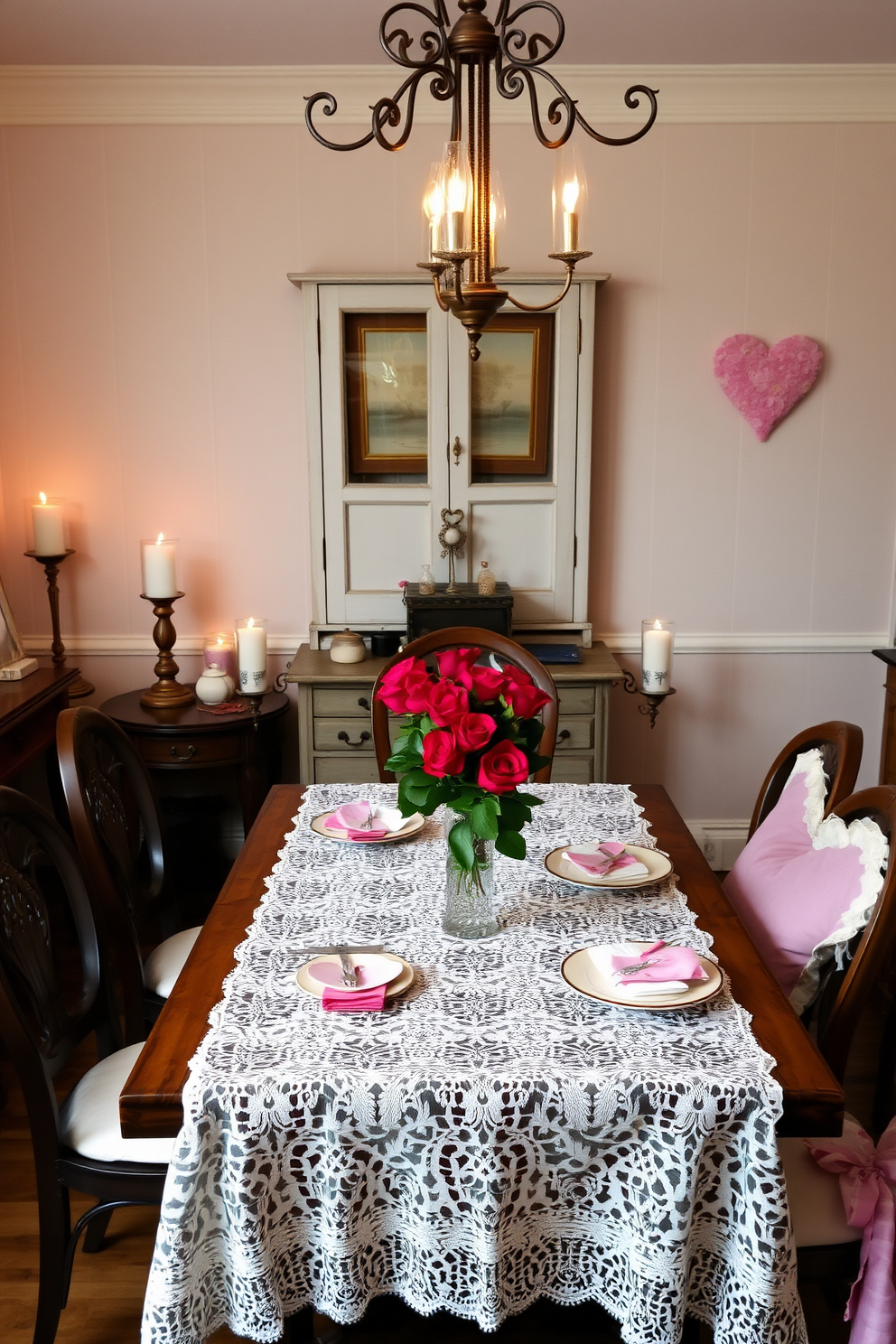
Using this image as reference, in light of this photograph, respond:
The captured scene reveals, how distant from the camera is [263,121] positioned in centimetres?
328

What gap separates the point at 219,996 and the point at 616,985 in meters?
0.54

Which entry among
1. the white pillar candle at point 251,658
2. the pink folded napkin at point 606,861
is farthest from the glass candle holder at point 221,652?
the pink folded napkin at point 606,861

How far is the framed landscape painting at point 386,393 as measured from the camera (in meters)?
3.29

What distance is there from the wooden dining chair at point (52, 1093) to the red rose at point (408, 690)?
2.00 feet

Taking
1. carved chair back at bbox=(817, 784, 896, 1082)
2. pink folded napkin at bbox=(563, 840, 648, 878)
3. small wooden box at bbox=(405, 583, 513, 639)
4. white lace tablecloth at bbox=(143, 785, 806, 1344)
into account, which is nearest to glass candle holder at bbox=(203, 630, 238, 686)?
small wooden box at bbox=(405, 583, 513, 639)

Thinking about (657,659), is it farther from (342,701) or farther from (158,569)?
(158,569)

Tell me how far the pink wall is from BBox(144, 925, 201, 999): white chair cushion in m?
1.49

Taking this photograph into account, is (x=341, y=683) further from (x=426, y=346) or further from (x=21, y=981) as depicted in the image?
(x=21, y=981)

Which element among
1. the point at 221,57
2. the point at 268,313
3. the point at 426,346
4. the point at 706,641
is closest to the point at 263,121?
the point at 221,57

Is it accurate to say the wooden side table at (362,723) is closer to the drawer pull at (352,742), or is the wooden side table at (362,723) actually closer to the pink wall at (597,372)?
the drawer pull at (352,742)

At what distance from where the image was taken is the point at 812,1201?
5.13 feet

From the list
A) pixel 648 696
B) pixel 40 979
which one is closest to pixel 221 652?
pixel 648 696

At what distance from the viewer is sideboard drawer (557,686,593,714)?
10.5ft

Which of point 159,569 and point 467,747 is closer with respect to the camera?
point 467,747
